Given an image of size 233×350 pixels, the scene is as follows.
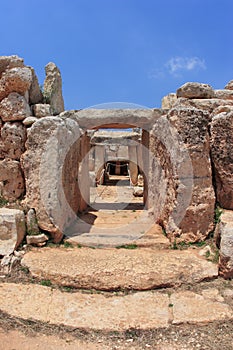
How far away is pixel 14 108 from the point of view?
5.11m

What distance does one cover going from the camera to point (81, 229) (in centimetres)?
534

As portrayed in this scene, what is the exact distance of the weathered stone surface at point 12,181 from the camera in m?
5.04

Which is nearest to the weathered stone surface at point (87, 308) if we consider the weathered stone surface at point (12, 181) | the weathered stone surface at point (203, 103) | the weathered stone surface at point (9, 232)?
the weathered stone surface at point (9, 232)

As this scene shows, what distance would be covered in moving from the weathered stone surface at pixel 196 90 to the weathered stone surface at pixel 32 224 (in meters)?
3.52

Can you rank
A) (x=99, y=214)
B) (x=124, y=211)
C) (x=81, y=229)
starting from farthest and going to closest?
(x=124, y=211), (x=99, y=214), (x=81, y=229)

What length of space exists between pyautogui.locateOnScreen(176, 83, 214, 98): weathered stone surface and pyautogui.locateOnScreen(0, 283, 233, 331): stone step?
359cm

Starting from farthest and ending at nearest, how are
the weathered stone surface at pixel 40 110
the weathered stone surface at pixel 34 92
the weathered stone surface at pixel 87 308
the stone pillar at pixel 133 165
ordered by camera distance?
the stone pillar at pixel 133 165, the weathered stone surface at pixel 34 92, the weathered stone surface at pixel 40 110, the weathered stone surface at pixel 87 308

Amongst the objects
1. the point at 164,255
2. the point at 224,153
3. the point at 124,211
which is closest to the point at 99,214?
the point at 124,211

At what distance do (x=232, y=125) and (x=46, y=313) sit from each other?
360cm

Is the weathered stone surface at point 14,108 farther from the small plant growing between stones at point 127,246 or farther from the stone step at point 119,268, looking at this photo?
the small plant growing between stones at point 127,246

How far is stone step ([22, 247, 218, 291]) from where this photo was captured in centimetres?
367

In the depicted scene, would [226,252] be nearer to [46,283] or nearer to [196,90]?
[46,283]

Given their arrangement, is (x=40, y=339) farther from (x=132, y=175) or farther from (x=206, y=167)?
(x=132, y=175)

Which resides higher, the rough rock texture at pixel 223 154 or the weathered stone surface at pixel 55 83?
the weathered stone surface at pixel 55 83
